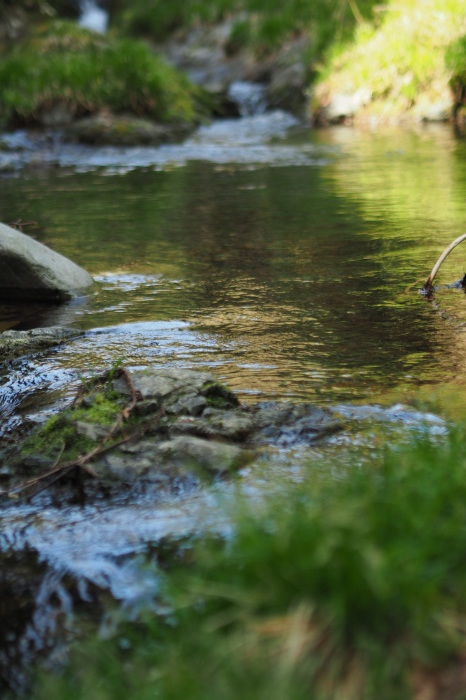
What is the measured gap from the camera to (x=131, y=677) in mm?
1789

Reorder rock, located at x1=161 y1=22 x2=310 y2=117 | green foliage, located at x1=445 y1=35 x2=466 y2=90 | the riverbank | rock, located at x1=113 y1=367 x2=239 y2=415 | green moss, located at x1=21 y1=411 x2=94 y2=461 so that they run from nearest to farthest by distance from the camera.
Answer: green moss, located at x1=21 y1=411 x2=94 y2=461 → rock, located at x1=113 y1=367 x2=239 y2=415 → green foliage, located at x1=445 y1=35 x2=466 y2=90 → the riverbank → rock, located at x1=161 y1=22 x2=310 y2=117

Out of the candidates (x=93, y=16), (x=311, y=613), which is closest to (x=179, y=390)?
(x=311, y=613)

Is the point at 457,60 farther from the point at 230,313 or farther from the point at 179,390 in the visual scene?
the point at 179,390

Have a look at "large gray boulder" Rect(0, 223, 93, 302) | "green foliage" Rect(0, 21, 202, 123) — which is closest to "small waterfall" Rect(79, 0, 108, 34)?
"green foliage" Rect(0, 21, 202, 123)

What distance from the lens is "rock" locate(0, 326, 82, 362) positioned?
13.8 feet

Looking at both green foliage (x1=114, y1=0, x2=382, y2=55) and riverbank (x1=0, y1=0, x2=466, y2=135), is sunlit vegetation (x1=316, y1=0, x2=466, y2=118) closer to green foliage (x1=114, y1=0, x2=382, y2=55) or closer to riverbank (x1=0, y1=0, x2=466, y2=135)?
riverbank (x1=0, y1=0, x2=466, y2=135)

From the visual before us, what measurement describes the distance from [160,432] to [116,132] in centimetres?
1113

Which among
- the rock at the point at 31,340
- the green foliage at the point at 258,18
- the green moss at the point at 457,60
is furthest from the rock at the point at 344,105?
the rock at the point at 31,340

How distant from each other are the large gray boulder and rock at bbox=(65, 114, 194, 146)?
8.36m

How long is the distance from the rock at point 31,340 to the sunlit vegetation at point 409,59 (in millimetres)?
10299

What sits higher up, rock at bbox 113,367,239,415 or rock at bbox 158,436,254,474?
rock at bbox 113,367,239,415

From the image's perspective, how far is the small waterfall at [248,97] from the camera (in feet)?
56.2

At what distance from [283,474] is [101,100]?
1248 cm

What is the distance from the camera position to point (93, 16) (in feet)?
98.0
